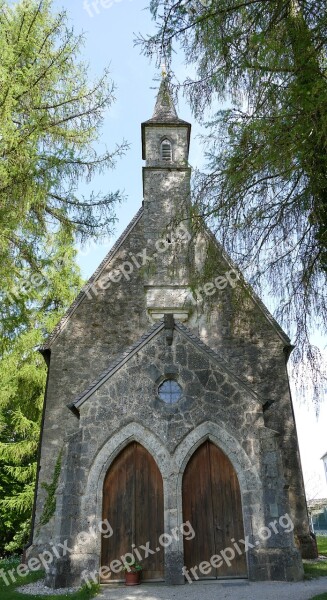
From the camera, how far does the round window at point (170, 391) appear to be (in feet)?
32.9

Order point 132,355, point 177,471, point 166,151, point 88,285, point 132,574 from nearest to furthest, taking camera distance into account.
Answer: point 132,574 < point 177,471 < point 132,355 < point 88,285 < point 166,151

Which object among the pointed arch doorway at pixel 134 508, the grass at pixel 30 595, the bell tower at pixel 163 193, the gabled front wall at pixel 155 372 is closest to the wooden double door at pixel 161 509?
the pointed arch doorway at pixel 134 508

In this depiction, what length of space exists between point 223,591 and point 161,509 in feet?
6.13

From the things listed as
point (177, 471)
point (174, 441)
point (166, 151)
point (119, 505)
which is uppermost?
point (166, 151)

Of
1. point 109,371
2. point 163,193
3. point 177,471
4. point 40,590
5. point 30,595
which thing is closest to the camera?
point 30,595

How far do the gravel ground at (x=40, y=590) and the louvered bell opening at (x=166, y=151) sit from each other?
39.7 feet

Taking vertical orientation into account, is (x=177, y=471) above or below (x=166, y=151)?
below

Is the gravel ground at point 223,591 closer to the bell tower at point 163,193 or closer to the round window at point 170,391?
the round window at point 170,391

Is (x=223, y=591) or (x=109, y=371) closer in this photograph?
(x=223, y=591)

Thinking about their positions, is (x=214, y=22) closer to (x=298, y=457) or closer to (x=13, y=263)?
(x=13, y=263)

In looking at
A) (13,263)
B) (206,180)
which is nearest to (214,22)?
(206,180)

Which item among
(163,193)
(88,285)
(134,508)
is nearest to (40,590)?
(134,508)

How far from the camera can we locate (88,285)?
1384 cm

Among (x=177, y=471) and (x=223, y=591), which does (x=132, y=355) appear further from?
(x=223, y=591)
